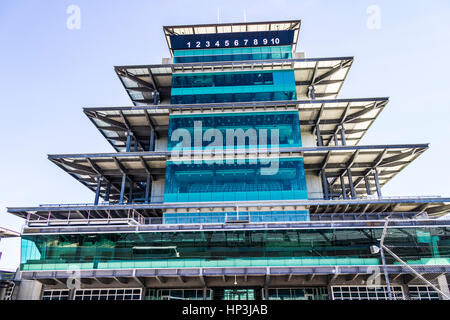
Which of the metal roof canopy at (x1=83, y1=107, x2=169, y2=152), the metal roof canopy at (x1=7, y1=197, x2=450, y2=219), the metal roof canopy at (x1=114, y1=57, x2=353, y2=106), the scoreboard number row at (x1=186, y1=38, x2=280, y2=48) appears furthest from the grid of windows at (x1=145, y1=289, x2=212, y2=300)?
the scoreboard number row at (x1=186, y1=38, x2=280, y2=48)

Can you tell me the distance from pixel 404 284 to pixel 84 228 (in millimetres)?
30273

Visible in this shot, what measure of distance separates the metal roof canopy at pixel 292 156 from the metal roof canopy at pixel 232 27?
19.2 m

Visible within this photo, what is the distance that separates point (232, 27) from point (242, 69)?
8.91 meters

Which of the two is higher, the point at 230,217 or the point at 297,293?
the point at 230,217

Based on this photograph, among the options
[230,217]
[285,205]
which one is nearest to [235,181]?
[230,217]

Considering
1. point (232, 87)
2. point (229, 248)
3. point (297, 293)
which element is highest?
point (232, 87)

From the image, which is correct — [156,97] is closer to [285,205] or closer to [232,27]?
[232,27]

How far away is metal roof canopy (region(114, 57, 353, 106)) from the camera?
161ft

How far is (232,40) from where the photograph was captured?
51344mm

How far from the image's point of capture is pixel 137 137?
5259 cm

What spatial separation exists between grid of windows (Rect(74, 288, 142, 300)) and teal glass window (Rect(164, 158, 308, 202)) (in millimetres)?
11359

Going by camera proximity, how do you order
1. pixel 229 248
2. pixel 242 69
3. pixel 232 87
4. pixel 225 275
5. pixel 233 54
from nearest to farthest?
pixel 225 275 < pixel 229 248 < pixel 232 87 < pixel 242 69 < pixel 233 54

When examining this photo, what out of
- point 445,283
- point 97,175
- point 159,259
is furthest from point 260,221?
point 97,175
